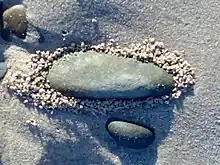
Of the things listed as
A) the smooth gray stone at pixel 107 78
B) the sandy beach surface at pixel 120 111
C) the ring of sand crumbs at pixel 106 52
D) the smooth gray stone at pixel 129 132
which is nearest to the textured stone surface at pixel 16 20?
the sandy beach surface at pixel 120 111

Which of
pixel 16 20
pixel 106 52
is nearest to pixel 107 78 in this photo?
pixel 106 52

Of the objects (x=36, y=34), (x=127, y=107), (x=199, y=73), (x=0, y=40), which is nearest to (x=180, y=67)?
(x=199, y=73)

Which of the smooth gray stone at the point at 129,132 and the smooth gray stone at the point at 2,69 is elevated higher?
the smooth gray stone at the point at 2,69

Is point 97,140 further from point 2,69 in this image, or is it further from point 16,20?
point 16,20

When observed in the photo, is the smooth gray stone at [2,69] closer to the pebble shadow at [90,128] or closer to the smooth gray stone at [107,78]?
the pebble shadow at [90,128]

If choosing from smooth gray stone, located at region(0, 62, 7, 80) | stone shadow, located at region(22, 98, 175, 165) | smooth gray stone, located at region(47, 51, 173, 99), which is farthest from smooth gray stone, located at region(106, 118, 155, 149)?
smooth gray stone, located at region(0, 62, 7, 80)

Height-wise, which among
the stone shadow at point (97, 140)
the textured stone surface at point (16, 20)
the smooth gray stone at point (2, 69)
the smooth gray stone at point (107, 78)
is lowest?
the stone shadow at point (97, 140)
